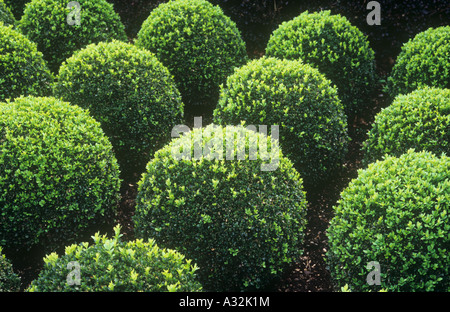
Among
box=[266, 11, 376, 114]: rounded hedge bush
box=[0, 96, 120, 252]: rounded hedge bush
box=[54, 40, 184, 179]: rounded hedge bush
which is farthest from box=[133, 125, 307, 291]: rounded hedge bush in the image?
box=[266, 11, 376, 114]: rounded hedge bush

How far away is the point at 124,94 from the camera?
6.51 m

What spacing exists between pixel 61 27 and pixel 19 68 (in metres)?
1.59

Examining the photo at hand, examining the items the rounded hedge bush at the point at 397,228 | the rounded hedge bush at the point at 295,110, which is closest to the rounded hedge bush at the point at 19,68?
the rounded hedge bush at the point at 295,110

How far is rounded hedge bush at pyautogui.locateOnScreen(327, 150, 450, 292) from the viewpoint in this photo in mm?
4258

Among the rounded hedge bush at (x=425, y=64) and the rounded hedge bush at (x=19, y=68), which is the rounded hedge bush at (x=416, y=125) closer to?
the rounded hedge bush at (x=425, y=64)

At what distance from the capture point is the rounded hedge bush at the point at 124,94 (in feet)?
21.5

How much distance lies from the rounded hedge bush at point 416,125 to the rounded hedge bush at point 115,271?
3.55 meters

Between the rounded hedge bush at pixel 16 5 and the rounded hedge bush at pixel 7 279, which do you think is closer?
the rounded hedge bush at pixel 7 279

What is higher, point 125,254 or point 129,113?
point 129,113

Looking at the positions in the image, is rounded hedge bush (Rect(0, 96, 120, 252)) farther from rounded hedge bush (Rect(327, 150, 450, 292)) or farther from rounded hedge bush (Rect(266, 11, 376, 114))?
rounded hedge bush (Rect(266, 11, 376, 114))

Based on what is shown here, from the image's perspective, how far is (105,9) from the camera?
850 centimetres
